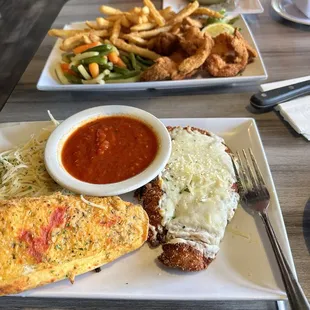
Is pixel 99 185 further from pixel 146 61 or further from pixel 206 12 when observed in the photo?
pixel 206 12

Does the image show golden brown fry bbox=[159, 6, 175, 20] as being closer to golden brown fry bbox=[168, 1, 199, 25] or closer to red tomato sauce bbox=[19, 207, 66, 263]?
golden brown fry bbox=[168, 1, 199, 25]

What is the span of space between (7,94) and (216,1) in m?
2.36

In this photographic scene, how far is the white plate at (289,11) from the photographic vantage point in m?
3.70

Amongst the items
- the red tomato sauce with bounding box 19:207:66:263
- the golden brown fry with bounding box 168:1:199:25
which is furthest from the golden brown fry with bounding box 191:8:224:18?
the red tomato sauce with bounding box 19:207:66:263

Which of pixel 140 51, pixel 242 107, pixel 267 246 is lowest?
pixel 242 107

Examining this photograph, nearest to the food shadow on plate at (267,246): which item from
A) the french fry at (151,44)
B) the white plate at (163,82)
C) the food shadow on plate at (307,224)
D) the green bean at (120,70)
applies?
the food shadow on plate at (307,224)

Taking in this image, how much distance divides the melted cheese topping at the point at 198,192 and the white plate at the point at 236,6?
2131 millimetres

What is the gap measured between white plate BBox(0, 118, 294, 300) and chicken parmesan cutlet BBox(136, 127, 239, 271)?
0.06 meters

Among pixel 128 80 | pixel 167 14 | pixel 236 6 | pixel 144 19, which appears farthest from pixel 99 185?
pixel 236 6

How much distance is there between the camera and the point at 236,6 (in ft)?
13.0

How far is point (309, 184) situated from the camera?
2197 mm

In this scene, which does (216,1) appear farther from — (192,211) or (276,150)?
(192,211)

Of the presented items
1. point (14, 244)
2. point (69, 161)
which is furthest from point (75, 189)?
point (14, 244)

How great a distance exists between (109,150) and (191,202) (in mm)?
596
